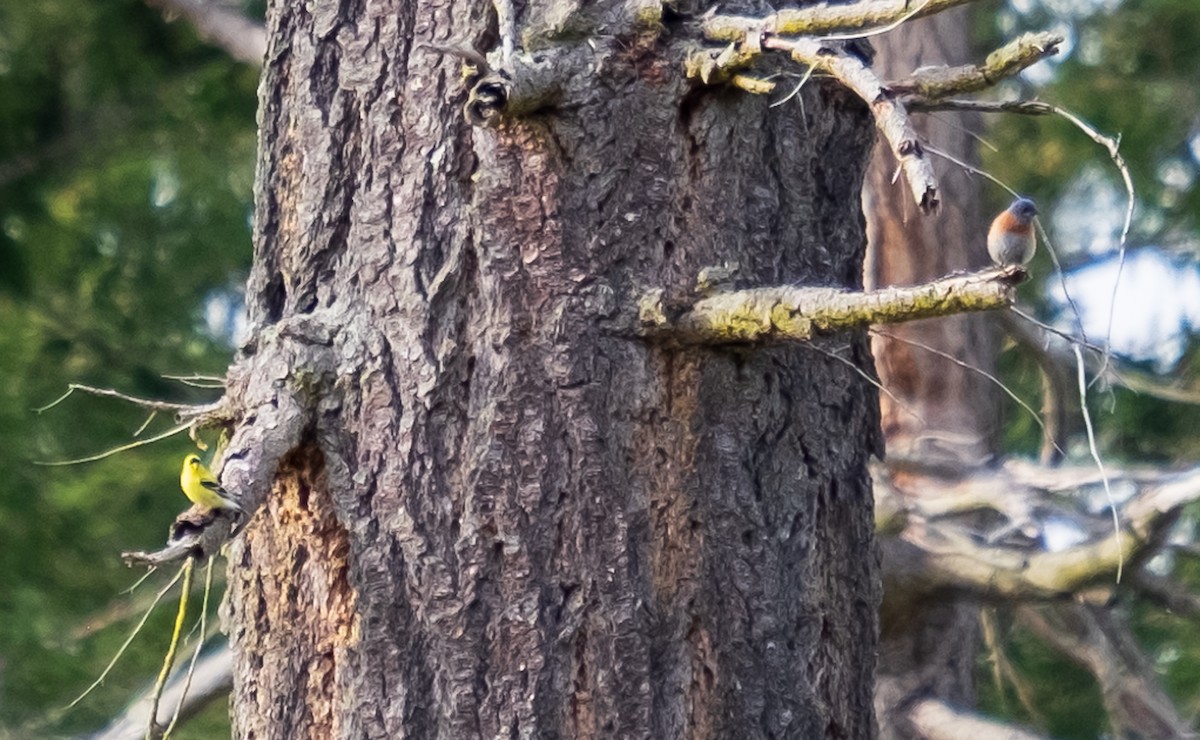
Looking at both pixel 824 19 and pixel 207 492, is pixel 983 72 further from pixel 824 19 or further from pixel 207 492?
pixel 207 492

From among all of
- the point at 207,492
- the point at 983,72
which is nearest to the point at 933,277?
the point at 983,72

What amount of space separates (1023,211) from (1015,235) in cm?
7

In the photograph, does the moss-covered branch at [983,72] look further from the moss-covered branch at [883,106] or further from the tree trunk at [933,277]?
the tree trunk at [933,277]

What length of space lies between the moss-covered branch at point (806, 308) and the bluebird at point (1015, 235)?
286 mm

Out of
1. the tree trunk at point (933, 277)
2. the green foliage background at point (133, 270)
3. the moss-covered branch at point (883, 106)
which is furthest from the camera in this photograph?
the green foliage background at point (133, 270)

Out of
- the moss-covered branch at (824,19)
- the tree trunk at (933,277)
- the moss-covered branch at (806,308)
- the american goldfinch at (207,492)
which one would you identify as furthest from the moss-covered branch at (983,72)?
the tree trunk at (933,277)

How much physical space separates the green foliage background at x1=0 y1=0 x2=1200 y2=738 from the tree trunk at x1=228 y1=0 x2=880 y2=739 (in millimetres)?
3730

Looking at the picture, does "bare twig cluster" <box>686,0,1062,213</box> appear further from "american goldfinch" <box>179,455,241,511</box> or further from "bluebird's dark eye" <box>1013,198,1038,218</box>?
"american goldfinch" <box>179,455,241,511</box>

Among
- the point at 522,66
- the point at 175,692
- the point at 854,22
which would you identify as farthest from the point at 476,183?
the point at 175,692

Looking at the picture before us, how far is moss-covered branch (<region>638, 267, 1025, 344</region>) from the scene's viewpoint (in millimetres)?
1497

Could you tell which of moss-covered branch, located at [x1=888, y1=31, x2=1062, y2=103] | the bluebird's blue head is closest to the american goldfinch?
moss-covered branch, located at [x1=888, y1=31, x2=1062, y2=103]

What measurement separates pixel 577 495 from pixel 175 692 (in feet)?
6.73

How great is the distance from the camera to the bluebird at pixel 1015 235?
6.23ft

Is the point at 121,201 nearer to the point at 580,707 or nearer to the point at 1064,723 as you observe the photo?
the point at 1064,723
